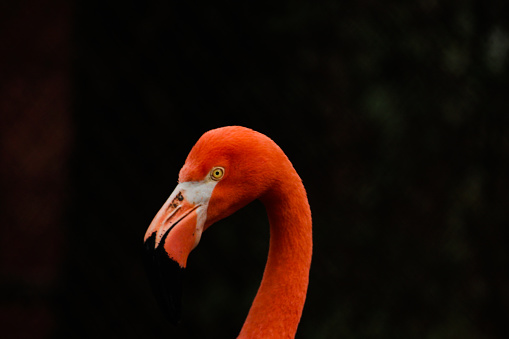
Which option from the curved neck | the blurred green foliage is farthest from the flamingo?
the blurred green foliage

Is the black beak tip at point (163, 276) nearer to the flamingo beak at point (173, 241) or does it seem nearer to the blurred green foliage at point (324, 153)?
the flamingo beak at point (173, 241)

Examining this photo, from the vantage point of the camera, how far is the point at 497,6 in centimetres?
326

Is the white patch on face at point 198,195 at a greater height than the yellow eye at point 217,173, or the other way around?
the yellow eye at point 217,173

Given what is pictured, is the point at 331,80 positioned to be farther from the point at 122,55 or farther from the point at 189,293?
the point at 189,293

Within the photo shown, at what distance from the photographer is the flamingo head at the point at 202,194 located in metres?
1.20

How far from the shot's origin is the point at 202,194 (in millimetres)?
1258

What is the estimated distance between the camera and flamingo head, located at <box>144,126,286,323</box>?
1199 mm

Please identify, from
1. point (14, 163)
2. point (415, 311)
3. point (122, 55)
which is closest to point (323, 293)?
point (415, 311)

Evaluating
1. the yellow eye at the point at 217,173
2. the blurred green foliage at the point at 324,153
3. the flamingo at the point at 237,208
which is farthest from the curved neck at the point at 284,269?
the blurred green foliage at the point at 324,153

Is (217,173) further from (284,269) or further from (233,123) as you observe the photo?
(233,123)

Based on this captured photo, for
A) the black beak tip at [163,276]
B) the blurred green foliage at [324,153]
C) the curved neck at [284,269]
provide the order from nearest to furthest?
the black beak tip at [163,276] → the curved neck at [284,269] → the blurred green foliage at [324,153]

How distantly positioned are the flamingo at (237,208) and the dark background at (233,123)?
4.63 ft

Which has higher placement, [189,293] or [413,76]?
[413,76]

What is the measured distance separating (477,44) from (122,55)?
6.57ft
